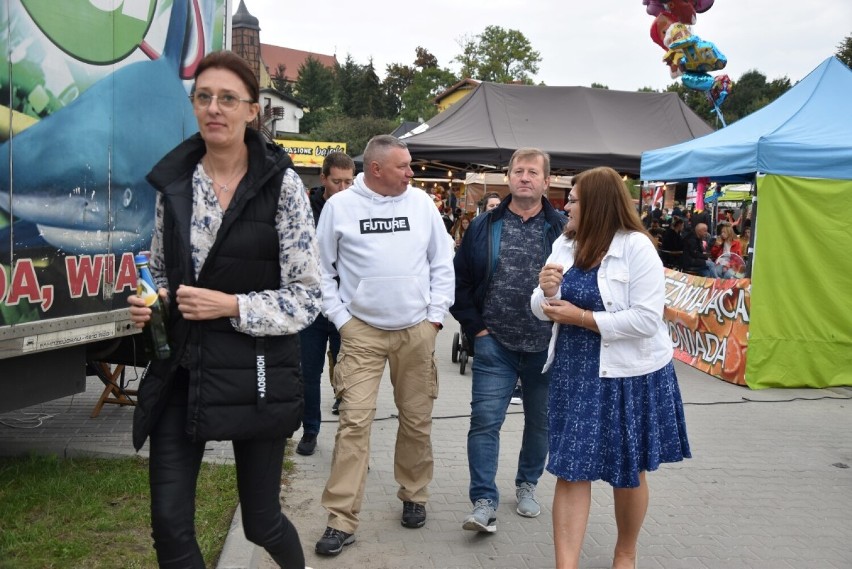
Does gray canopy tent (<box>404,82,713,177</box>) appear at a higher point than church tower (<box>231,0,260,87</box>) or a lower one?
lower

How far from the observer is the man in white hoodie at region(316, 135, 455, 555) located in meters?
4.12

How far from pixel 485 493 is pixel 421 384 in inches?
26.6

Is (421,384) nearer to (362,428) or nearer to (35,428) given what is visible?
(362,428)

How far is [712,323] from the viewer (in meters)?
9.18

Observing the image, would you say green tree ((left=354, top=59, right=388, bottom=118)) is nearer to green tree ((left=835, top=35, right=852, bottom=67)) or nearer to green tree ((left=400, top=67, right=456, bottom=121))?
green tree ((left=400, top=67, right=456, bottom=121))

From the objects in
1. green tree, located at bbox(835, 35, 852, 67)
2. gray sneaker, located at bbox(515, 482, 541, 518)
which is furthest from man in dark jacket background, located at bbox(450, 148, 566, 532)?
green tree, located at bbox(835, 35, 852, 67)

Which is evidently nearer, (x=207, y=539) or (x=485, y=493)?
(x=207, y=539)

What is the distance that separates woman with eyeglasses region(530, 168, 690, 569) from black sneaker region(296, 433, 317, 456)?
8.25 ft

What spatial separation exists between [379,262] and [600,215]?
1208 millimetres

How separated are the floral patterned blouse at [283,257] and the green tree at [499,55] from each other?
253ft

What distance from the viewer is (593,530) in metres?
4.52

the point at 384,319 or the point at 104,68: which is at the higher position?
the point at 104,68

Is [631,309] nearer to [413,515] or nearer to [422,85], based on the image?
[413,515]

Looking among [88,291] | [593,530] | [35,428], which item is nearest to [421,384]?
[593,530]
